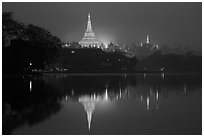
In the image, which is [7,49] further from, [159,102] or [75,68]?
[75,68]

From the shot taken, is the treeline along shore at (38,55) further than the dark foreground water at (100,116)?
Yes

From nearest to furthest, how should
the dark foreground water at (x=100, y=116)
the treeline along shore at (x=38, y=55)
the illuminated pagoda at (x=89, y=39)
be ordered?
the dark foreground water at (x=100, y=116) → the treeline along shore at (x=38, y=55) → the illuminated pagoda at (x=89, y=39)

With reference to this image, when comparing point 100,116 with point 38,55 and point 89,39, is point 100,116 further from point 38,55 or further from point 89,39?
point 89,39

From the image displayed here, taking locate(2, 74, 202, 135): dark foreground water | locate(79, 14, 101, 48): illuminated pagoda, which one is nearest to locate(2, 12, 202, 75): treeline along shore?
locate(2, 74, 202, 135): dark foreground water

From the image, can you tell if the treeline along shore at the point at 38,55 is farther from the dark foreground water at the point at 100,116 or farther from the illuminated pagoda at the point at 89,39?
the illuminated pagoda at the point at 89,39

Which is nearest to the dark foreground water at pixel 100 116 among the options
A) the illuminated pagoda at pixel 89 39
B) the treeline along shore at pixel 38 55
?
the treeline along shore at pixel 38 55

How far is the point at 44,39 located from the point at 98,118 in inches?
1431

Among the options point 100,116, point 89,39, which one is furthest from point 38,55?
point 89,39

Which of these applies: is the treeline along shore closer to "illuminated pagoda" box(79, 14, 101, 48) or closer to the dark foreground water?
the dark foreground water

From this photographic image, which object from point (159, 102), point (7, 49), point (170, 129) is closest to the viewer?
point (170, 129)

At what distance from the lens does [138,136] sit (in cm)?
1023

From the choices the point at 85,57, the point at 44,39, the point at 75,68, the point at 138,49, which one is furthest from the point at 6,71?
the point at 138,49

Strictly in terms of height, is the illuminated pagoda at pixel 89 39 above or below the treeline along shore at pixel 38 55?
above

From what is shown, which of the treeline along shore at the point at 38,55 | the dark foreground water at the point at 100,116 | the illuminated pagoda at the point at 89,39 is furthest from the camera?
the illuminated pagoda at the point at 89,39
